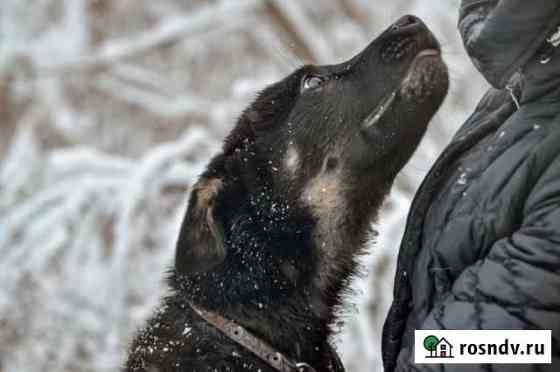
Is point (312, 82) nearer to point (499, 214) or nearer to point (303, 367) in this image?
point (303, 367)

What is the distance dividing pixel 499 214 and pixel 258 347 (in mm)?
1197

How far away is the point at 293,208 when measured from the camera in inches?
139

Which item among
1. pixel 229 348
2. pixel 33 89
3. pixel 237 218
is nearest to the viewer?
pixel 229 348

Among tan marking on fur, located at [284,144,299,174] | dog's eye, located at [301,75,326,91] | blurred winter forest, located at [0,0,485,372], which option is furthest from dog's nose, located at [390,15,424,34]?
blurred winter forest, located at [0,0,485,372]

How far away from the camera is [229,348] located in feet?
10.6

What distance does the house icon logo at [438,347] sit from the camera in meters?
2.28

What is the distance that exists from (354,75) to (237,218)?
2.48 ft

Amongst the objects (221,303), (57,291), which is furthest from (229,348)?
(57,291)

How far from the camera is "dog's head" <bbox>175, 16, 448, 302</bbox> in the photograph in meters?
3.40

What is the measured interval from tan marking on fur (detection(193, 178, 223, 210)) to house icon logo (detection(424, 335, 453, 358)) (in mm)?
1266

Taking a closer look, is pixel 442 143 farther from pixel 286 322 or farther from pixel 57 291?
pixel 286 322

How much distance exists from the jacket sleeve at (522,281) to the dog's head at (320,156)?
1.16 m

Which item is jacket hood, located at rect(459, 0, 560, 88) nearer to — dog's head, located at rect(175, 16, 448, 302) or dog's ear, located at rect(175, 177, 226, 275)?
dog's head, located at rect(175, 16, 448, 302)

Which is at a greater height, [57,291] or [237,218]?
[57,291]
